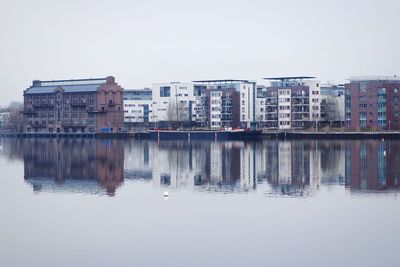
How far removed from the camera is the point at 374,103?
86.6 m

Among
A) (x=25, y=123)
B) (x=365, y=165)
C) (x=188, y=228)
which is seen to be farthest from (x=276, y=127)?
(x=188, y=228)

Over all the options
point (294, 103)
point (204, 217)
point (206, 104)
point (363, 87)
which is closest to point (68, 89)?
point (206, 104)

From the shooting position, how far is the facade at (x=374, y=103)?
85938 mm

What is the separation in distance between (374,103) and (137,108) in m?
51.5

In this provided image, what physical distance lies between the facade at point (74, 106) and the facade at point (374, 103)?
40.8m

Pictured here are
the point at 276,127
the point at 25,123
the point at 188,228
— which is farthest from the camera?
the point at 25,123

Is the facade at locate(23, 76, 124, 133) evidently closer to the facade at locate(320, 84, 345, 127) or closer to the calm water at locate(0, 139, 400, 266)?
the facade at locate(320, 84, 345, 127)

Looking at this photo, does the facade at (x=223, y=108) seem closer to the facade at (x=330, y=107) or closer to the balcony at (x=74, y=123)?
the facade at (x=330, y=107)

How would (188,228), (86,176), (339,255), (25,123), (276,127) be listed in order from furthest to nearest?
(25,123)
(276,127)
(86,176)
(188,228)
(339,255)

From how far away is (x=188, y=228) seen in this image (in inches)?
789

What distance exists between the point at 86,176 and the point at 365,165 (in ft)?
54.9

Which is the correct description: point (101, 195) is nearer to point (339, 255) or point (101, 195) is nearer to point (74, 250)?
point (74, 250)

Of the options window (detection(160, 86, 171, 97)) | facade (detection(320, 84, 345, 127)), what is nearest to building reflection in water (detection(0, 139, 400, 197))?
facade (detection(320, 84, 345, 127))

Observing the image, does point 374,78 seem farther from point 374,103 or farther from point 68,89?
point 68,89
